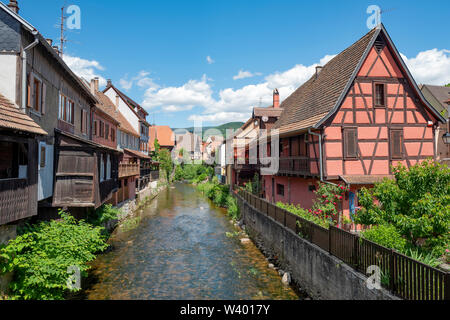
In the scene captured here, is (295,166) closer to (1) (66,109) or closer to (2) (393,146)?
(2) (393,146)

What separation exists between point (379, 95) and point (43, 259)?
57.7ft

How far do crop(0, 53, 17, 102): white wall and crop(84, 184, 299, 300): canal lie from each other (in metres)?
7.50

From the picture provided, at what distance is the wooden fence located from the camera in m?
6.03

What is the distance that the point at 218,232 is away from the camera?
21.8m

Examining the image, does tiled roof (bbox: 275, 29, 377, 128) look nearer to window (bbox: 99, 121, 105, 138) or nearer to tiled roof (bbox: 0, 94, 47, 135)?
window (bbox: 99, 121, 105, 138)

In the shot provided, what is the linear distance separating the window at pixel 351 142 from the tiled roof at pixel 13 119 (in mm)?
14229

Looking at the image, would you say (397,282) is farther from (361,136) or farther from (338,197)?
(361,136)

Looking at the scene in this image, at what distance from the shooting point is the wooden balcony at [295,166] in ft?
58.7

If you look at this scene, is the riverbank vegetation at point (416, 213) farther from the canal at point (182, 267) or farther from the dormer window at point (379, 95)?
the dormer window at point (379, 95)

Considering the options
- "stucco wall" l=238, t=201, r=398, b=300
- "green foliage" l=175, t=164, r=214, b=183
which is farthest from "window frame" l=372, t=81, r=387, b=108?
"green foliage" l=175, t=164, r=214, b=183

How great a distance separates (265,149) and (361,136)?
35.4ft

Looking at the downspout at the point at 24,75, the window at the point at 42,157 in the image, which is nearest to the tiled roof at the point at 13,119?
the downspout at the point at 24,75

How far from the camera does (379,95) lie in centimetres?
1706
